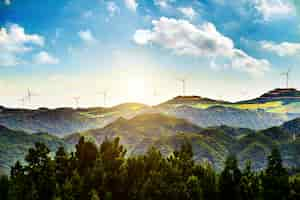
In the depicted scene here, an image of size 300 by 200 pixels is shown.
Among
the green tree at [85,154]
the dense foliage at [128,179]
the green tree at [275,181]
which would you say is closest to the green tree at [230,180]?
the dense foliage at [128,179]

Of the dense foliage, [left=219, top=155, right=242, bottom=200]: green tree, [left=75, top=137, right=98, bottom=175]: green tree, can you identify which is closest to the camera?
the dense foliage

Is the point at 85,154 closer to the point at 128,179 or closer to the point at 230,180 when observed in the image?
the point at 128,179

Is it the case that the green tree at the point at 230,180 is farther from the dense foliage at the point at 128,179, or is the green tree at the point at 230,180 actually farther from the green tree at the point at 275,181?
the green tree at the point at 275,181

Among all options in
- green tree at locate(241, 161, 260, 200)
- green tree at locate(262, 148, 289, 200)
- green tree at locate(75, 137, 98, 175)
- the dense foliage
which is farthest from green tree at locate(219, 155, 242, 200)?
green tree at locate(75, 137, 98, 175)

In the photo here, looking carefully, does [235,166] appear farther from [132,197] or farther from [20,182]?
[20,182]

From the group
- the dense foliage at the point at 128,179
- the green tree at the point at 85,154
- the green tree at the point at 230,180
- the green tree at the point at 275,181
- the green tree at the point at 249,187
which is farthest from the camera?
the green tree at the point at 85,154

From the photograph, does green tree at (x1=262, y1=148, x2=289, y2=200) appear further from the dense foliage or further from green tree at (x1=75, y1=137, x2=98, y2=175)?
green tree at (x1=75, y1=137, x2=98, y2=175)

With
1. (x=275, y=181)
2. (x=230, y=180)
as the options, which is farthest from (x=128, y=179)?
(x=275, y=181)

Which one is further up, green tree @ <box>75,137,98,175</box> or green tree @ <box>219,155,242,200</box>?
green tree @ <box>75,137,98,175</box>

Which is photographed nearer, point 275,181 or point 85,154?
point 275,181
